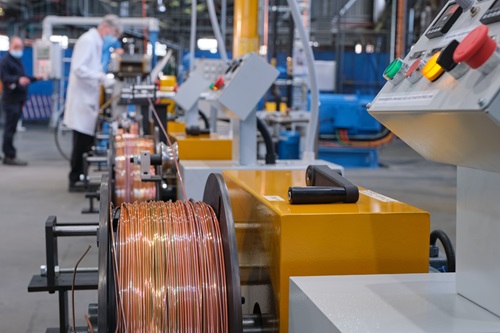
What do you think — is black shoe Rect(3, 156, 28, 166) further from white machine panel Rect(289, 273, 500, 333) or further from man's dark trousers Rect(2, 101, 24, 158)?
white machine panel Rect(289, 273, 500, 333)

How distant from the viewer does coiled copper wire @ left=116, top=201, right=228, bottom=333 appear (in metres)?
1.65

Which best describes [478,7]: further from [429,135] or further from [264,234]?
[264,234]

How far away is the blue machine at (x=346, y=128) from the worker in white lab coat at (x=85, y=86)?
3690 mm

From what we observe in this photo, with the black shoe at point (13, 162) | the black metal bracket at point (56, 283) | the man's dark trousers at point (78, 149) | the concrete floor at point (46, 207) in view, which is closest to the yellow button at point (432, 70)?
the black metal bracket at point (56, 283)

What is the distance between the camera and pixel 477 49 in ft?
3.42

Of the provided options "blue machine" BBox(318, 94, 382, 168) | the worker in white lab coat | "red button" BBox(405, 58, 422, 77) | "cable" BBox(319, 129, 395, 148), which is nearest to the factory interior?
"red button" BBox(405, 58, 422, 77)

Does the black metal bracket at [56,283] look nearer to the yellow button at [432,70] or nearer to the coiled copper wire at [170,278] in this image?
the coiled copper wire at [170,278]

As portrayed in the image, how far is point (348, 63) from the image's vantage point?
1652 centimetres

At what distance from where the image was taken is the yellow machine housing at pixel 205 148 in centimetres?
376

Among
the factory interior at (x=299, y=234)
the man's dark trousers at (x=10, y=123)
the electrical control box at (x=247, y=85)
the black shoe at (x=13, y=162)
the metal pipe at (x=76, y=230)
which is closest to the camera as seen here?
the factory interior at (x=299, y=234)

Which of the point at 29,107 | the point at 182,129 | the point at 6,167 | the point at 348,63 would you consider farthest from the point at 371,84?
the point at 182,129

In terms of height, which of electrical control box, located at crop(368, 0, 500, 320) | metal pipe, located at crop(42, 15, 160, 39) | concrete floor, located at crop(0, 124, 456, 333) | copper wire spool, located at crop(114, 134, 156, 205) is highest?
metal pipe, located at crop(42, 15, 160, 39)

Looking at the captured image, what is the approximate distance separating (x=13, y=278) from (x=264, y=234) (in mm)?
2358

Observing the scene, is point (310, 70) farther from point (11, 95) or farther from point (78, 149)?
point (11, 95)
